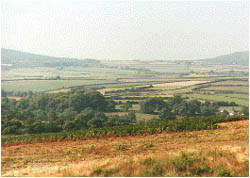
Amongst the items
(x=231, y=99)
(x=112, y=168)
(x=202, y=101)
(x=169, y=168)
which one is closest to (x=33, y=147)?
(x=112, y=168)

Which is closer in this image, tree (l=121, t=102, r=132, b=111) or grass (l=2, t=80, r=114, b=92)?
tree (l=121, t=102, r=132, b=111)

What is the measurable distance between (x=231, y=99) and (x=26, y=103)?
39.1 meters

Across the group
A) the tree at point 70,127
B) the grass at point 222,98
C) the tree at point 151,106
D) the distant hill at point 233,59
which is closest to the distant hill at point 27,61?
the tree at point 151,106

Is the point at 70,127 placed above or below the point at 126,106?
below

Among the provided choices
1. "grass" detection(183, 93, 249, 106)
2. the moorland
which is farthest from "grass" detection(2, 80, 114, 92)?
"grass" detection(183, 93, 249, 106)

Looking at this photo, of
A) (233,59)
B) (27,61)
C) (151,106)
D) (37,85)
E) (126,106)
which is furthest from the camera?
(233,59)

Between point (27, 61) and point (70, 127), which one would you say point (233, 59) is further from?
point (70, 127)

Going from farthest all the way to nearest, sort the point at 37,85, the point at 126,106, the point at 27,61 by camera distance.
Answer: the point at 27,61 → the point at 37,85 → the point at 126,106

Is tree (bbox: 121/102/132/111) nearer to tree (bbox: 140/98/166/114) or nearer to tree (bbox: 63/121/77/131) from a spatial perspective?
tree (bbox: 140/98/166/114)

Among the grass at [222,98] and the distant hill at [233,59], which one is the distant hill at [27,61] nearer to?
the grass at [222,98]

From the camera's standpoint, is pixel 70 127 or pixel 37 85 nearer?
pixel 70 127

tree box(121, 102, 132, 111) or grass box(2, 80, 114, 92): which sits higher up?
grass box(2, 80, 114, 92)

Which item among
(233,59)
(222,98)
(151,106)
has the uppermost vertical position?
(233,59)

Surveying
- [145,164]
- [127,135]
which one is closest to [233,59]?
[127,135]
